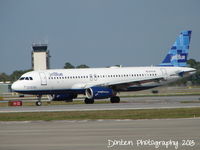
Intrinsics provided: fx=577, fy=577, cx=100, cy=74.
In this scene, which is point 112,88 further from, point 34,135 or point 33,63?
point 33,63

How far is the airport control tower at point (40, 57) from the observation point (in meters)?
162

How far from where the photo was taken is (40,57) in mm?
167375

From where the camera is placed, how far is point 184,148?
70.4ft

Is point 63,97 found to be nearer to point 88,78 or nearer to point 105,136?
point 88,78

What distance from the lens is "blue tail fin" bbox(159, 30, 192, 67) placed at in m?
75.7

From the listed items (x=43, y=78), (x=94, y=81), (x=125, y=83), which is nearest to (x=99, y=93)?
(x=94, y=81)

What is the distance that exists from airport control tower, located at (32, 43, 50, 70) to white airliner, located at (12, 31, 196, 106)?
8970 centimetres

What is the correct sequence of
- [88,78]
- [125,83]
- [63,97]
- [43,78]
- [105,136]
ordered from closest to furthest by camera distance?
1. [105,136]
2. [43,78]
3. [125,83]
4. [88,78]
5. [63,97]

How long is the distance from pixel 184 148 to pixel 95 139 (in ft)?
16.2

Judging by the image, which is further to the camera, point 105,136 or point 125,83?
point 125,83

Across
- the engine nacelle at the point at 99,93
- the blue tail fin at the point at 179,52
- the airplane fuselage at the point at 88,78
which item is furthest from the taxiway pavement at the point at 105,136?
the blue tail fin at the point at 179,52

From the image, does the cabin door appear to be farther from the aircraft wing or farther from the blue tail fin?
the blue tail fin

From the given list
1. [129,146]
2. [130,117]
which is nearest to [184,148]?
[129,146]

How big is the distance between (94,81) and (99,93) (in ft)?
13.0
